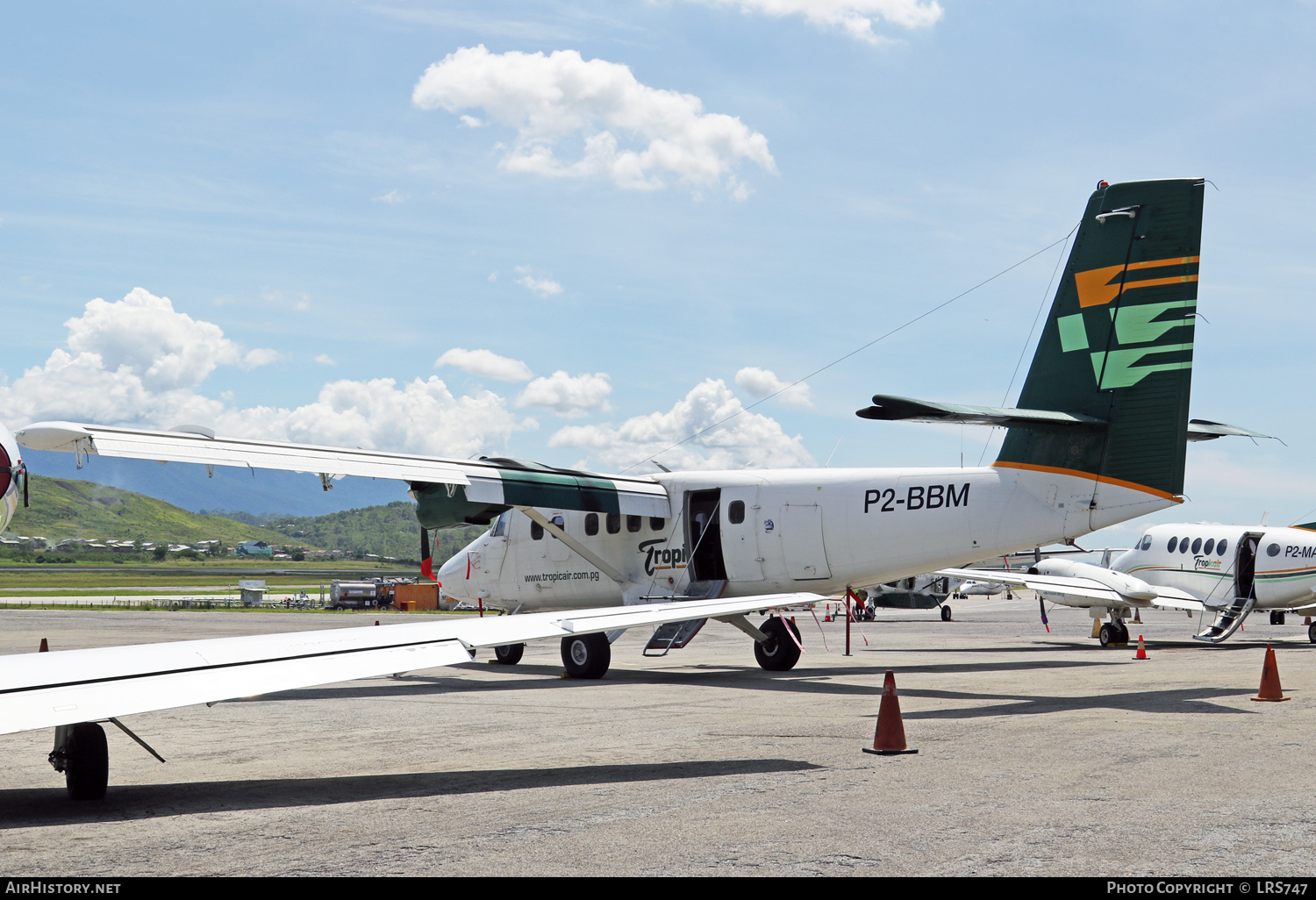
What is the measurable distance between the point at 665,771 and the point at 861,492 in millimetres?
9482

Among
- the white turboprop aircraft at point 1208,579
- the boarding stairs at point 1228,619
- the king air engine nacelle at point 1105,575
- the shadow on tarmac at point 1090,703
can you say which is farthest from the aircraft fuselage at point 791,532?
the boarding stairs at point 1228,619

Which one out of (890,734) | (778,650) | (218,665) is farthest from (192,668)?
(778,650)

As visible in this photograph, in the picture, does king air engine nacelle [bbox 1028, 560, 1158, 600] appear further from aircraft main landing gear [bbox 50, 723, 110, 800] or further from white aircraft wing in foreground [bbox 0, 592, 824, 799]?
aircraft main landing gear [bbox 50, 723, 110, 800]

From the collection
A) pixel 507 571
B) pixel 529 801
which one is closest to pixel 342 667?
pixel 529 801

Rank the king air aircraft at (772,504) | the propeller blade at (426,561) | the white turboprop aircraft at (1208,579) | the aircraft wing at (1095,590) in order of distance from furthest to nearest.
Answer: the aircraft wing at (1095,590) → the white turboprop aircraft at (1208,579) → the propeller blade at (426,561) → the king air aircraft at (772,504)

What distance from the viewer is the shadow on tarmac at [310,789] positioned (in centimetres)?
739

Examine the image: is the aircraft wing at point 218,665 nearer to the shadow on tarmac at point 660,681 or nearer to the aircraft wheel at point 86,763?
the aircraft wheel at point 86,763

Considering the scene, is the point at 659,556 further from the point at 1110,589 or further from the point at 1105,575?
the point at 1105,575

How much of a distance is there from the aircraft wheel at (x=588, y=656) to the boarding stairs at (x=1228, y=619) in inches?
671

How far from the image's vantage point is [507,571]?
73.0ft

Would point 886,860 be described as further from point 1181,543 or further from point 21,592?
point 21,592

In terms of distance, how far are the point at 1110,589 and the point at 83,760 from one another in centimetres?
2639

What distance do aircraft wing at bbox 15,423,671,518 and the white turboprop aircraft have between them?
38.4 feet

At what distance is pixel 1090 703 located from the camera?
44.9 ft
